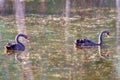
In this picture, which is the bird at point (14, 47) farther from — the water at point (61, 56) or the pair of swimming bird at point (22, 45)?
the water at point (61, 56)

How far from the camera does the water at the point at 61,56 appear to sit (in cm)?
777

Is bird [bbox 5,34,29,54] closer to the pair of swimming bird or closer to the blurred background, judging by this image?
the pair of swimming bird

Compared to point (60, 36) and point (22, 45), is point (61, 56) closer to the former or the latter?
point (22, 45)

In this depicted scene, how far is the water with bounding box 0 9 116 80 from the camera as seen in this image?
777 cm

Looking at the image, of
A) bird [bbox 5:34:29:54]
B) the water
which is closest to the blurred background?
the water

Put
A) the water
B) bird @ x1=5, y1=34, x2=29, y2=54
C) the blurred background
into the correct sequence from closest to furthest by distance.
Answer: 1. the water
2. the blurred background
3. bird @ x1=5, y1=34, x2=29, y2=54

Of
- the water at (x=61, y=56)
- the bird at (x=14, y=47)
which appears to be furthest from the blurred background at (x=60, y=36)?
the bird at (x=14, y=47)

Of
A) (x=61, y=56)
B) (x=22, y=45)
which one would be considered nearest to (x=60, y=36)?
(x=22, y=45)

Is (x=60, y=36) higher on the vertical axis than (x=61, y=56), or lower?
higher

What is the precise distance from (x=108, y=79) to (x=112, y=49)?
231 centimetres

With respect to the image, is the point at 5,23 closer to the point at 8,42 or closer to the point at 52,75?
the point at 8,42

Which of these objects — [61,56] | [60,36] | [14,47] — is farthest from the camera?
[60,36]

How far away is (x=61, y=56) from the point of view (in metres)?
9.11

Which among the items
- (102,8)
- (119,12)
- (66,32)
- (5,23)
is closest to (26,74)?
(66,32)
